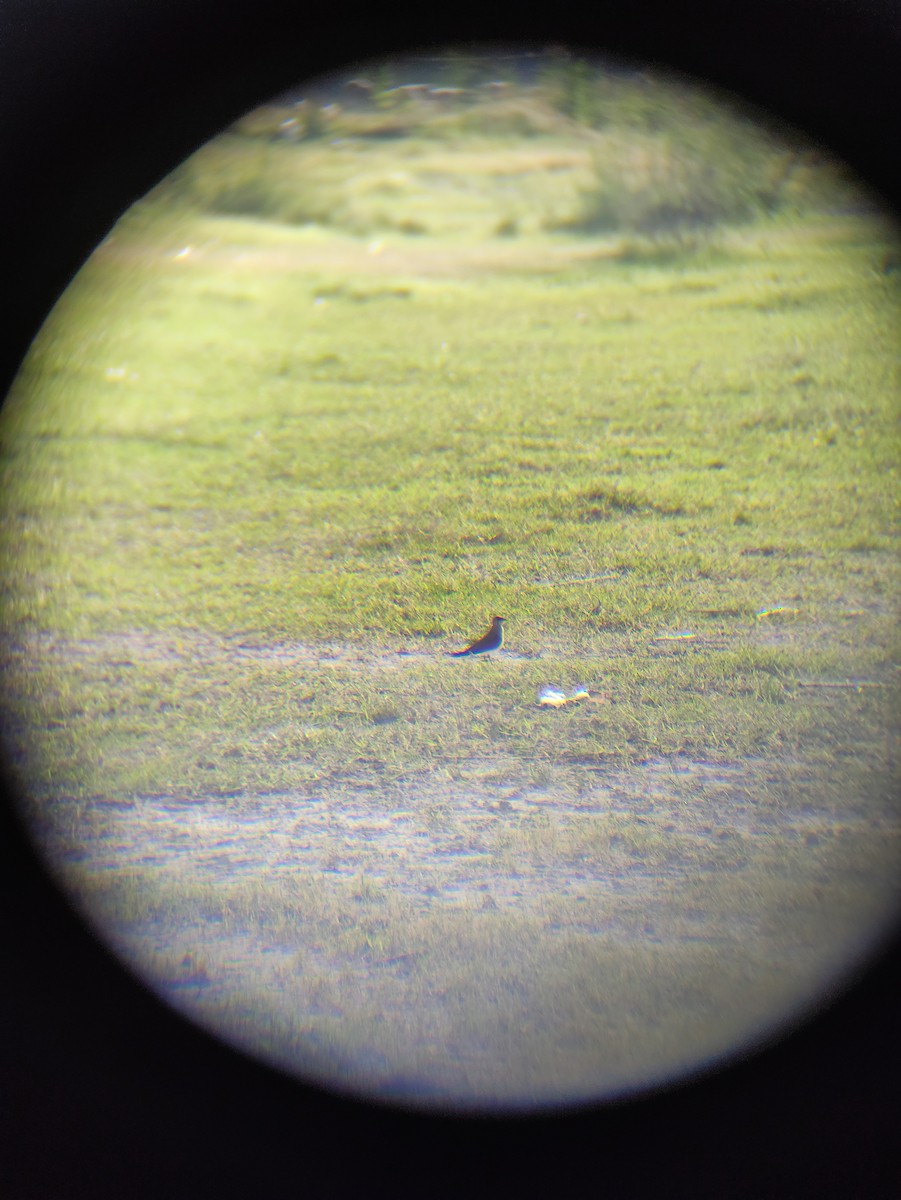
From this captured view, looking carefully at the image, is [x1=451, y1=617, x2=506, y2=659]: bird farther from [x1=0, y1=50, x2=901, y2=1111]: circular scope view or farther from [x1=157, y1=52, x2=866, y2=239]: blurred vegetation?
[x1=157, y1=52, x2=866, y2=239]: blurred vegetation

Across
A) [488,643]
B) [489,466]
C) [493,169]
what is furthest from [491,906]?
[493,169]

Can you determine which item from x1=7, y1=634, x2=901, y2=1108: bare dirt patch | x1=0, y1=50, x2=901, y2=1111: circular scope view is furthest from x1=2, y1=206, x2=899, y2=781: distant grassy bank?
x1=7, y1=634, x2=901, y2=1108: bare dirt patch

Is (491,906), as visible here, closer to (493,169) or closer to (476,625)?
(476,625)

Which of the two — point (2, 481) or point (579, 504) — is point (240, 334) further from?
point (579, 504)

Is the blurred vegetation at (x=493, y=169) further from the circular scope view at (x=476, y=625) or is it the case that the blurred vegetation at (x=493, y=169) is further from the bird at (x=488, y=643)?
the bird at (x=488, y=643)

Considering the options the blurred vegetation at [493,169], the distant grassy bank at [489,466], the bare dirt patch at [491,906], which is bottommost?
the distant grassy bank at [489,466]

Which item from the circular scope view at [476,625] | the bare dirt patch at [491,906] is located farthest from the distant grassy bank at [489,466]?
the bare dirt patch at [491,906]
